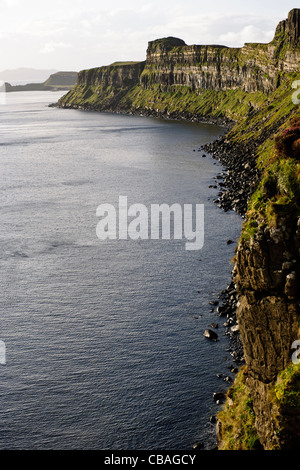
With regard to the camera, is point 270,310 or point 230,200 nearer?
point 270,310

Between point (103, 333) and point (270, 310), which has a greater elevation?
point (270, 310)

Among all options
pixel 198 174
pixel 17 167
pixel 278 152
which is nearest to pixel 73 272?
pixel 278 152

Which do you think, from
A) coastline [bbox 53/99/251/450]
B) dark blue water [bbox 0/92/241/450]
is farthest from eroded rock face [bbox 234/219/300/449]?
dark blue water [bbox 0/92/241/450]

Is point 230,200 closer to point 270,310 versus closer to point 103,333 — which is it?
point 103,333

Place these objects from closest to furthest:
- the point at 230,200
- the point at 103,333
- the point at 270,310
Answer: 1. the point at 270,310
2. the point at 103,333
3. the point at 230,200

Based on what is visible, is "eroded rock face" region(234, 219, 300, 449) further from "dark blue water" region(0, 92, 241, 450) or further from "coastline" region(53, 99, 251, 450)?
"dark blue water" region(0, 92, 241, 450)

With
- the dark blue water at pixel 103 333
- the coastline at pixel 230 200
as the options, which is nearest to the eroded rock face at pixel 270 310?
the coastline at pixel 230 200

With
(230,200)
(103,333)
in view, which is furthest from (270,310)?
(230,200)
